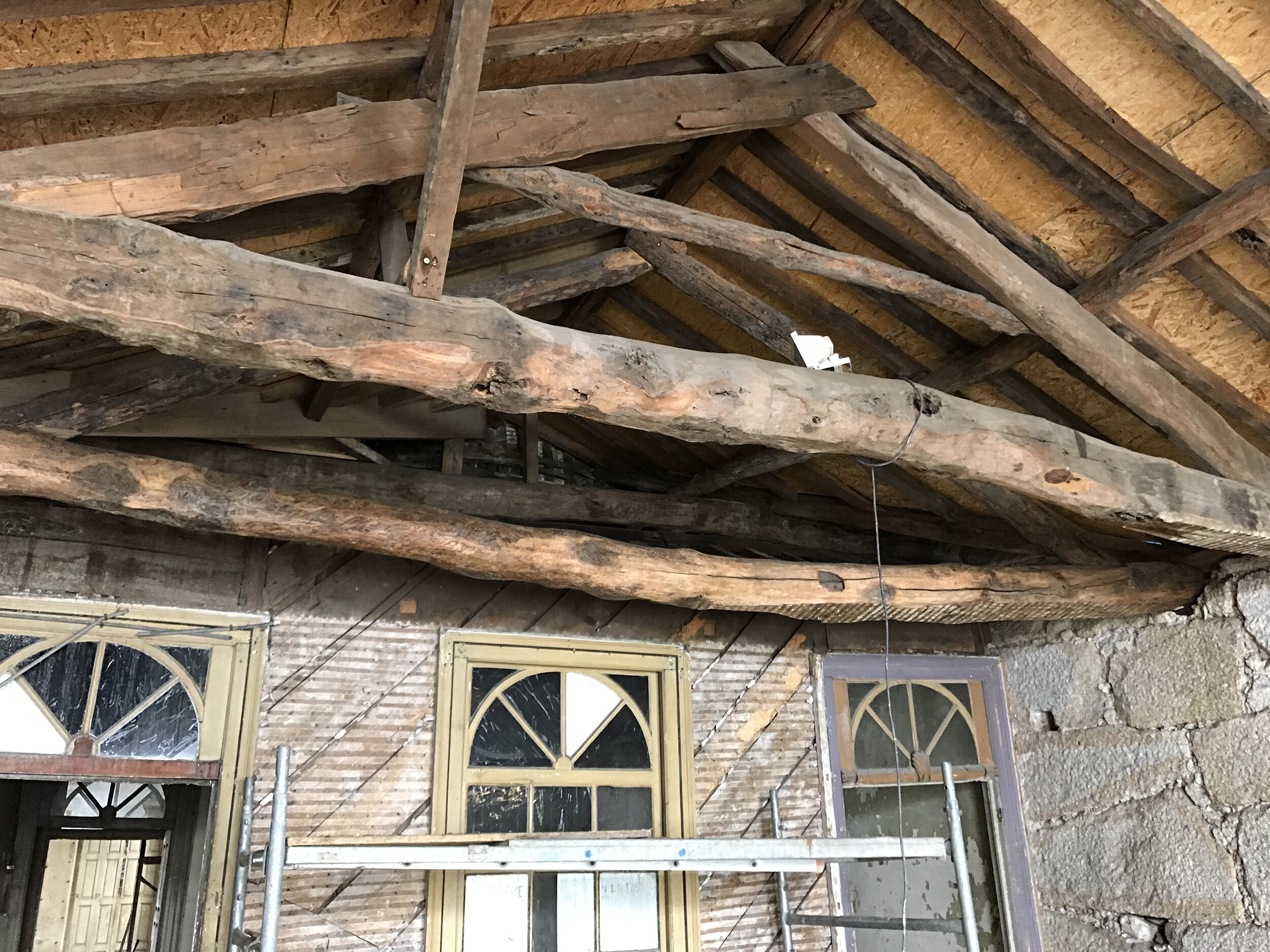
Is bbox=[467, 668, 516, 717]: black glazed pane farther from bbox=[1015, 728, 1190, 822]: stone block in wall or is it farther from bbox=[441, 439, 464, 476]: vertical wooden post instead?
bbox=[1015, 728, 1190, 822]: stone block in wall

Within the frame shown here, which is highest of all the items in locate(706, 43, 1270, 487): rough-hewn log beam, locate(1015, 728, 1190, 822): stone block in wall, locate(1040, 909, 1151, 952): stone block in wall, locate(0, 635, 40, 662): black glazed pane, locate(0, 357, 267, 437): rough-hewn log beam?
locate(706, 43, 1270, 487): rough-hewn log beam

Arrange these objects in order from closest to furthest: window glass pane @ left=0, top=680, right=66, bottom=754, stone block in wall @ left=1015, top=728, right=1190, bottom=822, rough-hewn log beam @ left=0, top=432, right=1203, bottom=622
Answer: rough-hewn log beam @ left=0, top=432, right=1203, bottom=622, window glass pane @ left=0, top=680, right=66, bottom=754, stone block in wall @ left=1015, top=728, right=1190, bottom=822

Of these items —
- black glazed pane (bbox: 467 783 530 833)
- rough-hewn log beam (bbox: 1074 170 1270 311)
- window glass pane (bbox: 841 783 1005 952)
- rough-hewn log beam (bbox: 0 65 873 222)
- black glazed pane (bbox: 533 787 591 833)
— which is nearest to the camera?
rough-hewn log beam (bbox: 0 65 873 222)

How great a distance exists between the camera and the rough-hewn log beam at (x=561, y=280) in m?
3.19

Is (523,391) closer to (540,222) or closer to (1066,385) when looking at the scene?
(540,222)

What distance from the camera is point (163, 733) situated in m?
3.20

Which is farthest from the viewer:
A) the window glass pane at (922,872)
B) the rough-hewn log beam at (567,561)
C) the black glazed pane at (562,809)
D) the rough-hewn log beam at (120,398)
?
the window glass pane at (922,872)

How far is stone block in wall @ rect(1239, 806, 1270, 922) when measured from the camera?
11.7 ft

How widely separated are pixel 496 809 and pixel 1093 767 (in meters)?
2.72

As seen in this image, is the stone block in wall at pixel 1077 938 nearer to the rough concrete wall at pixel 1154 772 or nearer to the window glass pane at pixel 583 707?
the rough concrete wall at pixel 1154 772

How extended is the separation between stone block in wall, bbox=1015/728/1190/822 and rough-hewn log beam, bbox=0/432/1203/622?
1.97 feet

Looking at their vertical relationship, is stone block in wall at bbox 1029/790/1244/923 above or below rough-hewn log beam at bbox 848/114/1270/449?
below

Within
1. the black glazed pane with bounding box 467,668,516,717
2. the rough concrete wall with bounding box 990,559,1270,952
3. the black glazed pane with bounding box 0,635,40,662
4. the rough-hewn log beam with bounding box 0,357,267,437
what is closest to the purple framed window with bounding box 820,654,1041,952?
the rough concrete wall with bounding box 990,559,1270,952

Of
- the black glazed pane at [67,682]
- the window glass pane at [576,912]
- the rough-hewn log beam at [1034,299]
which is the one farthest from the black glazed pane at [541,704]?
the rough-hewn log beam at [1034,299]
